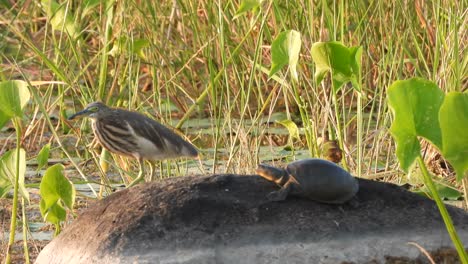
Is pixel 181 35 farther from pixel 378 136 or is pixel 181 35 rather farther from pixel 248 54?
pixel 378 136

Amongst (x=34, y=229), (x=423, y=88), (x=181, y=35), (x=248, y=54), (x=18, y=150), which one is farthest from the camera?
(x=181, y=35)

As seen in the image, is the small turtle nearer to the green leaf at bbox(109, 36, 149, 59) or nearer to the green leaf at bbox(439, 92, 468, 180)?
the green leaf at bbox(439, 92, 468, 180)

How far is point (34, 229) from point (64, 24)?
3.59ft

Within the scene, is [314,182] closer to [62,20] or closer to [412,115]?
[412,115]

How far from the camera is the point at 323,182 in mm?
3654

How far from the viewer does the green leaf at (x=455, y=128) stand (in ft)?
10.7

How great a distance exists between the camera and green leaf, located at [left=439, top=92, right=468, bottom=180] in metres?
3.27

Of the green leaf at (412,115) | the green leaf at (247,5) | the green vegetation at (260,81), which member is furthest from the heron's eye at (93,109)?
the green leaf at (412,115)

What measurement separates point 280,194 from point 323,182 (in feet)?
0.50

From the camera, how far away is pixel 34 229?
510 cm

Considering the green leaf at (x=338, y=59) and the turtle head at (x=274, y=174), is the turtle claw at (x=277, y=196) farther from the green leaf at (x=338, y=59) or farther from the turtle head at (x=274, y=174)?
the green leaf at (x=338, y=59)

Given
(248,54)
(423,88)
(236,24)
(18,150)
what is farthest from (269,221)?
(236,24)

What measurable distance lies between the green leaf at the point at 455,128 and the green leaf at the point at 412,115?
8 cm

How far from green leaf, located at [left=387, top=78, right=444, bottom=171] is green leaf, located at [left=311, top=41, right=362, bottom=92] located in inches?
42.6
